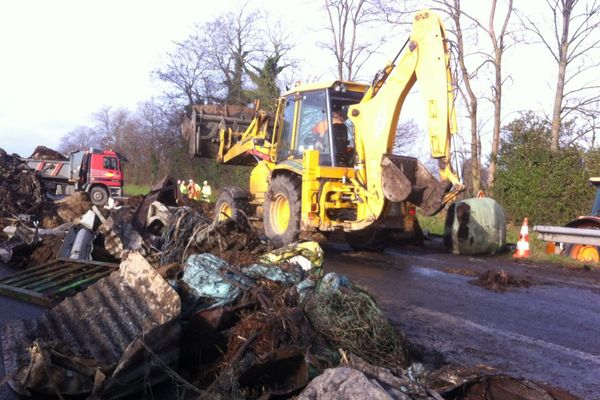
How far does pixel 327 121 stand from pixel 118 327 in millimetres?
6902

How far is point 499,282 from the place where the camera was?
7918 millimetres

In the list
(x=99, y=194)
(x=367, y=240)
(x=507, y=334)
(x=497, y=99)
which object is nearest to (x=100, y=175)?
(x=99, y=194)

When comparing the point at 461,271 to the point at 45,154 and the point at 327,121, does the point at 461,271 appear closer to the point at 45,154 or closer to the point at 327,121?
the point at 327,121

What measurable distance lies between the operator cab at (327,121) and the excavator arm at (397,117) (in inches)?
22.7

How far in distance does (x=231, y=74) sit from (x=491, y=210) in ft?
103

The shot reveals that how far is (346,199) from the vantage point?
32.9ft

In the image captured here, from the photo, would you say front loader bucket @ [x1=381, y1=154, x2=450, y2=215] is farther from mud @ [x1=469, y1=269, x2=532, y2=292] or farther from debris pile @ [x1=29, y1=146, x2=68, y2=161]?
debris pile @ [x1=29, y1=146, x2=68, y2=161]

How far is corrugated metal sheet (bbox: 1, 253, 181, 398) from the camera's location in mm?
3566

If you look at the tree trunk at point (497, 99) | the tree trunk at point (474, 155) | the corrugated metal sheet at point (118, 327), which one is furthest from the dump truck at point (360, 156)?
the tree trunk at point (497, 99)

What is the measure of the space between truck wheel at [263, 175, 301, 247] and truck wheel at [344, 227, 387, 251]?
1.36 meters

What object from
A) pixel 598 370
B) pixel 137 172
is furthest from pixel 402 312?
pixel 137 172

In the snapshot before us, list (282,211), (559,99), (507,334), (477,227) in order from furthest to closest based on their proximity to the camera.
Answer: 1. (559,99)
2. (282,211)
3. (477,227)
4. (507,334)

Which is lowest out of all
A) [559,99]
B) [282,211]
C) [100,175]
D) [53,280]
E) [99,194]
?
[53,280]

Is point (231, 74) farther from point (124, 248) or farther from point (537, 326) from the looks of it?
point (537, 326)
